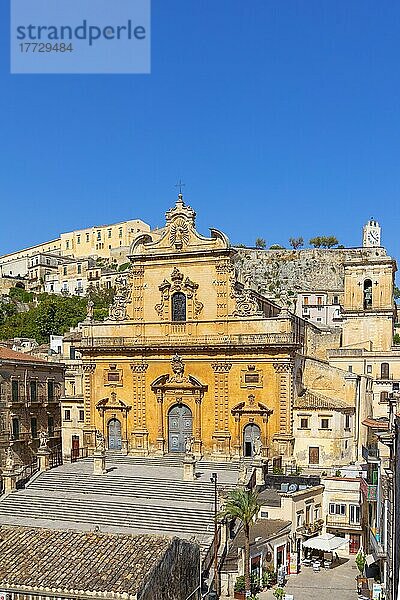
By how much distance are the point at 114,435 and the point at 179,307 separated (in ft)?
29.0

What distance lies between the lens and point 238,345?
39219 millimetres

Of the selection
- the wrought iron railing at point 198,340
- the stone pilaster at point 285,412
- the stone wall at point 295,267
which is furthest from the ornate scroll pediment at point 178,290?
the stone wall at point 295,267

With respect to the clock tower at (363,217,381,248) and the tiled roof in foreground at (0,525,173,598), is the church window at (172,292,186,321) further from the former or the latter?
the clock tower at (363,217,381,248)

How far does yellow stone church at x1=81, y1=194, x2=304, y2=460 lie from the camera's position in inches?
1532

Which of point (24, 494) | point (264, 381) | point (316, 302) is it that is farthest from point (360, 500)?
point (316, 302)

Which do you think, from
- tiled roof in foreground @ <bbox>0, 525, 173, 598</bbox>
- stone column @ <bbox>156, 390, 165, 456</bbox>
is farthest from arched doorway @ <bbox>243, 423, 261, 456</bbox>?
tiled roof in foreground @ <bbox>0, 525, 173, 598</bbox>

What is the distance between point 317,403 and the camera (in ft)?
125

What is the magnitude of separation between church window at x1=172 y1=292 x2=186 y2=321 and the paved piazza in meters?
16.4

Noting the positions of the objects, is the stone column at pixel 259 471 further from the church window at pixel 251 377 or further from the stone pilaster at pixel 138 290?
the stone pilaster at pixel 138 290

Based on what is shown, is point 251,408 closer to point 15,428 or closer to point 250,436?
point 250,436

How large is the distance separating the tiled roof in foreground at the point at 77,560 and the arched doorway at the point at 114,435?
23.5 metres

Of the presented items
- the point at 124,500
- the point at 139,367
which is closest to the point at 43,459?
the point at 124,500

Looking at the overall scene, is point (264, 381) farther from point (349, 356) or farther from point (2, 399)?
point (2, 399)

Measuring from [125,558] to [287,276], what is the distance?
90.5 m
